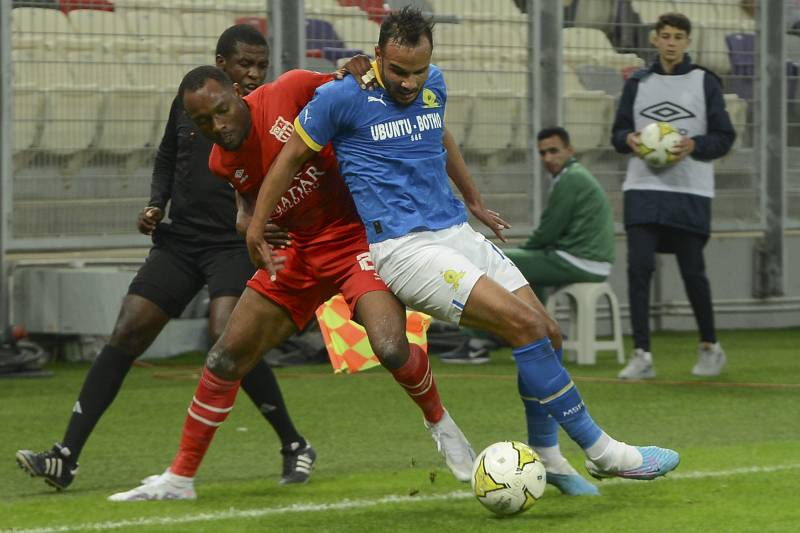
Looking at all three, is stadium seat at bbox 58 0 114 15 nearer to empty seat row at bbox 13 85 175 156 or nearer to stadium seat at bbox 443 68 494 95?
empty seat row at bbox 13 85 175 156

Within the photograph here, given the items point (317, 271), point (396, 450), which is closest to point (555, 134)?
point (396, 450)

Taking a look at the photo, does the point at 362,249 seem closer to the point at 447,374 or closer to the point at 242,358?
the point at 242,358

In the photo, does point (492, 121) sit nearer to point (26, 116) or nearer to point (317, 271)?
point (26, 116)

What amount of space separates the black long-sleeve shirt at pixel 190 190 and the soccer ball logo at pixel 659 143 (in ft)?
Result: 12.4

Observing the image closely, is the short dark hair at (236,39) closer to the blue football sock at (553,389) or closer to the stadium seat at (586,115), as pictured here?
the blue football sock at (553,389)

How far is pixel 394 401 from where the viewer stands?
935cm

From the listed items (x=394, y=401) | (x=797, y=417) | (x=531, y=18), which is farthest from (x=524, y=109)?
(x=797, y=417)

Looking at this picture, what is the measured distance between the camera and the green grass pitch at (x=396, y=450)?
18.5ft

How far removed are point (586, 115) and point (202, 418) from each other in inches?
313

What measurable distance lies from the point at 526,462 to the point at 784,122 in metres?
9.47

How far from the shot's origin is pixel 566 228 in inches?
438

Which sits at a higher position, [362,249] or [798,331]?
[362,249]

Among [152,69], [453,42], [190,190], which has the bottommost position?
[190,190]

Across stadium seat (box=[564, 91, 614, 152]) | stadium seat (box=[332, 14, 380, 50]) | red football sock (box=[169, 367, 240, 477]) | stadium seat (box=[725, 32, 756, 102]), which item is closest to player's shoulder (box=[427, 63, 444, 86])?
red football sock (box=[169, 367, 240, 477])
